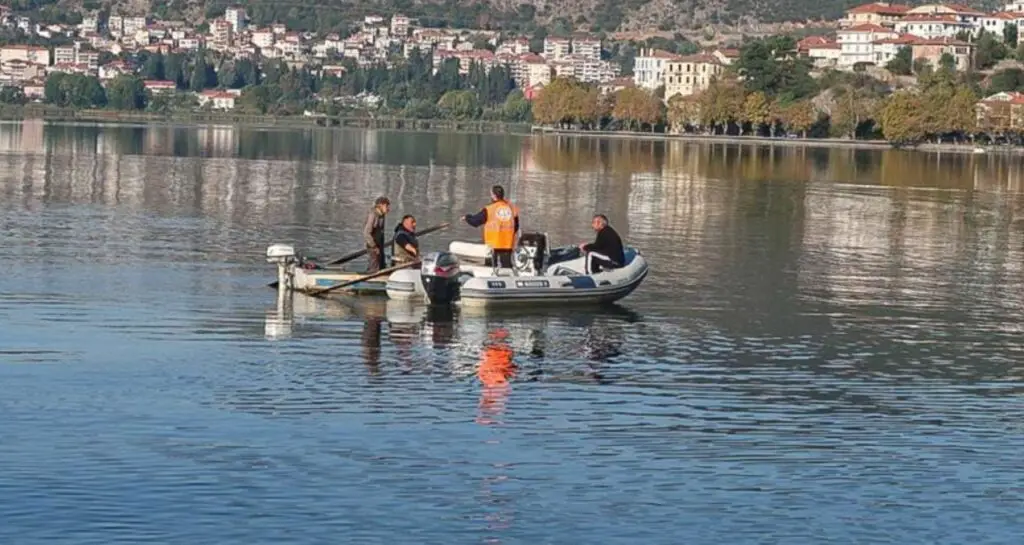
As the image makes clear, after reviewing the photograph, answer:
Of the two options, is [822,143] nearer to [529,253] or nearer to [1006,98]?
[1006,98]

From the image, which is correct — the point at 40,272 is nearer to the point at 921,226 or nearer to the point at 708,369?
the point at 708,369

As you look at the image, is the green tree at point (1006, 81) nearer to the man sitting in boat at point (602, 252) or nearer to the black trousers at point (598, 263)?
the man sitting in boat at point (602, 252)

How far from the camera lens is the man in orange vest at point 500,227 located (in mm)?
31172

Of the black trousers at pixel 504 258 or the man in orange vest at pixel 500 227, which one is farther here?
the black trousers at pixel 504 258

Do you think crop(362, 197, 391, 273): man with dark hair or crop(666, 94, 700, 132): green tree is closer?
crop(362, 197, 391, 273): man with dark hair

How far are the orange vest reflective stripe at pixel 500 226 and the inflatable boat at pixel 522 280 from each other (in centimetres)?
25

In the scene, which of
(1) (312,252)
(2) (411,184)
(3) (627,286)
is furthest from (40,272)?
(2) (411,184)

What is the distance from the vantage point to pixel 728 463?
772 inches

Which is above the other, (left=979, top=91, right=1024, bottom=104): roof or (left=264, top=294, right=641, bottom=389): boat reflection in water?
(left=979, top=91, right=1024, bottom=104): roof

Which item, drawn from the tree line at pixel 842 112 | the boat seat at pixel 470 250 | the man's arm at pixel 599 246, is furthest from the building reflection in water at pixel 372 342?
the tree line at pixel 842 112

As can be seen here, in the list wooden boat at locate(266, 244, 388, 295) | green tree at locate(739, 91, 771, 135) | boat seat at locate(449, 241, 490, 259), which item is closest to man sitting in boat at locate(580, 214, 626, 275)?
boat seat at locate(449, 241, 490, 259)

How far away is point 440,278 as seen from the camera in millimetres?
29328

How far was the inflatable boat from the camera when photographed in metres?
29.5

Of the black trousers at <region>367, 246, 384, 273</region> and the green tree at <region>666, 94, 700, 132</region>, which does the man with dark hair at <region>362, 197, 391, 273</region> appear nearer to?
the black trousers at <region>367, 246, 384, 273</region>
